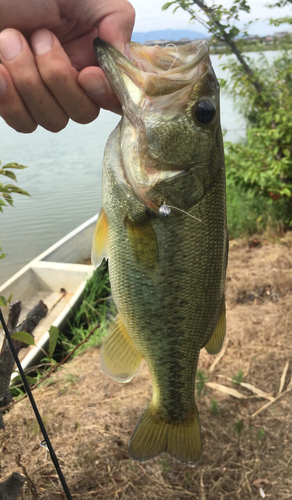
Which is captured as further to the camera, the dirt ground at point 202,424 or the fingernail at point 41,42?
the dirt ground at point 202,424

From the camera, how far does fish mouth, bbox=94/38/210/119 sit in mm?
1349

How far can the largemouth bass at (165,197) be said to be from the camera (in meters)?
1.39

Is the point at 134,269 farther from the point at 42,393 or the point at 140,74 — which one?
the point at 42,393

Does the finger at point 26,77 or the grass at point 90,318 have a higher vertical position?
the finger at point 26,77

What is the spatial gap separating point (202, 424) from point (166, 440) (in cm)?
148

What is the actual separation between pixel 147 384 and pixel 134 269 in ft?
8.01

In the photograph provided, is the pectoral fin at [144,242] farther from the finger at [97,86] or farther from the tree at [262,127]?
the tree at [262,127]

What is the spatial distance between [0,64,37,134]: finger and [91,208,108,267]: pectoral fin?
44cm

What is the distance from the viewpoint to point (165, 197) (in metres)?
1.43

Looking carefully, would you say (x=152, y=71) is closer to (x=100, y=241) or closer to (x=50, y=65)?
(x=50, y=65)

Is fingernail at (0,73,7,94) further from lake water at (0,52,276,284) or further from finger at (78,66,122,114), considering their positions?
lake water at (0,52,276,284)

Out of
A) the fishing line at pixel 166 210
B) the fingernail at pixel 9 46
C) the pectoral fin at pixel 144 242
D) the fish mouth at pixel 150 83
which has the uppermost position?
the fingernail at pixel 9 46

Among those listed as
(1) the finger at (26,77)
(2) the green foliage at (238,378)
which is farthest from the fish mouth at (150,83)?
(2) the green foliage at (238,378)

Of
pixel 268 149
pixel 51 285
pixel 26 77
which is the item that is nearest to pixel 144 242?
pixel 26 77
